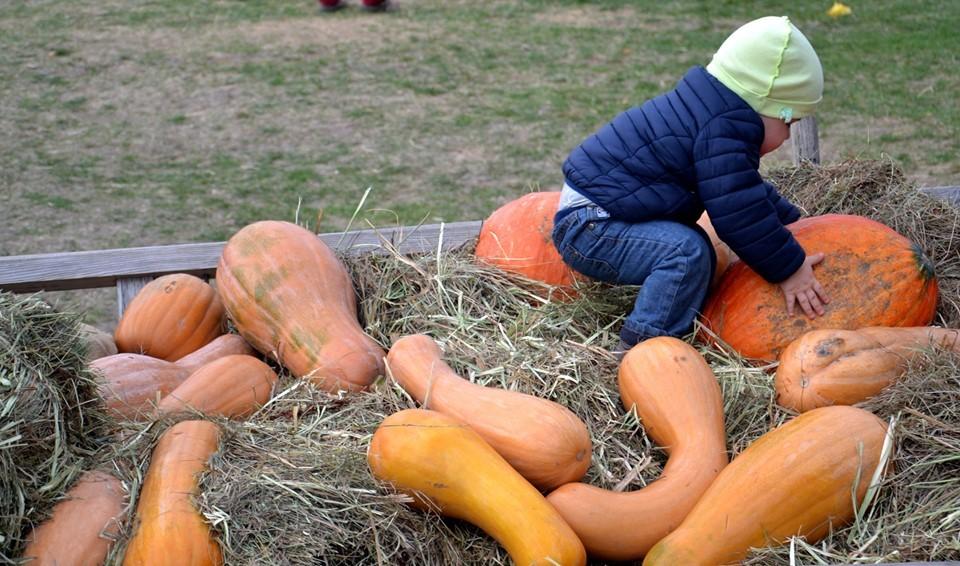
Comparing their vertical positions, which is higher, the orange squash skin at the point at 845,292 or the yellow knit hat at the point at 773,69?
the yellow knit hat at the point at 773,69

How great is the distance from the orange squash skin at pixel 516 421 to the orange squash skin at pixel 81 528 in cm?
84

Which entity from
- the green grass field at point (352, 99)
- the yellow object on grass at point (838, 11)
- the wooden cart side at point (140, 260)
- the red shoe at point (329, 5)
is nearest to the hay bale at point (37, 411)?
the wooden cart side at point (140, 260)

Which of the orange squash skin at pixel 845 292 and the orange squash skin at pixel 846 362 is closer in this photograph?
the orange squash skin at pixel 846 362

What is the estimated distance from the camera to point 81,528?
242 centimetres

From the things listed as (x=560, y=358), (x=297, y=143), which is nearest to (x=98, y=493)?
(x=560, y=358)

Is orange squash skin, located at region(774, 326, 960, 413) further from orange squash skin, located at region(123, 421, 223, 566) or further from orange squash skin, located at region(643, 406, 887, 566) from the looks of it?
orange squash skin, located at region(123, 421, 223, 566)

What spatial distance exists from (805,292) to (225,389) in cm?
180

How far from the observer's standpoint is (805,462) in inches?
99.0

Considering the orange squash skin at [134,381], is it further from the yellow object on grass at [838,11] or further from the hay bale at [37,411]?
the yellow object on grass at [838,11]

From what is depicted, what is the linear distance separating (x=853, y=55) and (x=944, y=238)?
5.72 metres

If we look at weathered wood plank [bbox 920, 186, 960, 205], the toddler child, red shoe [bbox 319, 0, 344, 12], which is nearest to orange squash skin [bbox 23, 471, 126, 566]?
the toddler child

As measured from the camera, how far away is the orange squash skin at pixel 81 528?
2361mm

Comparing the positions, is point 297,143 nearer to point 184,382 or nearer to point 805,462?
point 184,382

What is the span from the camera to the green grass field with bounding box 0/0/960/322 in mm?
6457
